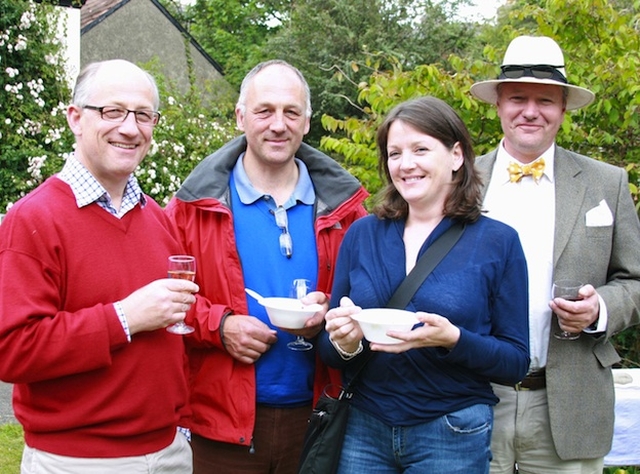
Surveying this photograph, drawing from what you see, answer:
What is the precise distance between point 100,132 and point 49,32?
11547 mm

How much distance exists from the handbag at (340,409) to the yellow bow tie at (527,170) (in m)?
0.69

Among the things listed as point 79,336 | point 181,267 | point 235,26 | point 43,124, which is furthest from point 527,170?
point 235,26

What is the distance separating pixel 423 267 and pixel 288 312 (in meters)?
0.61

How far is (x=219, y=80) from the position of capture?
26172 millimetres

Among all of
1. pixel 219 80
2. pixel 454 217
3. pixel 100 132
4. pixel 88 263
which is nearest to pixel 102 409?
pixel 88 263

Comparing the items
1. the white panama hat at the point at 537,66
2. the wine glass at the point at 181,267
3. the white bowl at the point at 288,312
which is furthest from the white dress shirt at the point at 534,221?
the wine glass at the point at 181,267

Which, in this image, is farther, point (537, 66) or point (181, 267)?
point (537, 66)

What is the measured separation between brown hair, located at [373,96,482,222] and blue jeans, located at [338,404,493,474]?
2.66 ft

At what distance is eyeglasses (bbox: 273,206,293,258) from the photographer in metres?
3.54

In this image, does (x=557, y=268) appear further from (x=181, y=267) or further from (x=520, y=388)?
(x=181, y=267)

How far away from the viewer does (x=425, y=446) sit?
280cm

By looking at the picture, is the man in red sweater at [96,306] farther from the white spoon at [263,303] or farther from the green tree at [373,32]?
the green tree at [373,32]

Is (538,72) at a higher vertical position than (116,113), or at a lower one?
higher

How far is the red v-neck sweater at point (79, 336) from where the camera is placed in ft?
8.40
